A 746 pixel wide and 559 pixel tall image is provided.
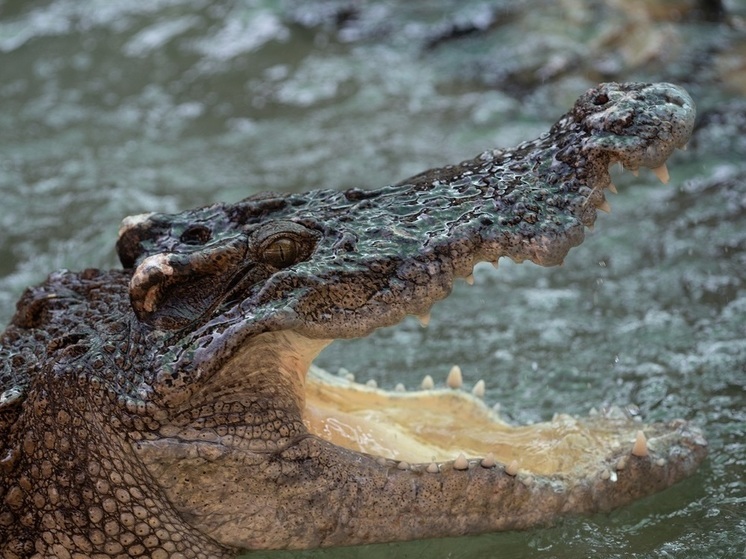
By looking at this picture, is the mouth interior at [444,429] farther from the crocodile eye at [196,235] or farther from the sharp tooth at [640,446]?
the crocodile eye at [196,235]

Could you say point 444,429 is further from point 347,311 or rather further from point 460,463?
point 347,311

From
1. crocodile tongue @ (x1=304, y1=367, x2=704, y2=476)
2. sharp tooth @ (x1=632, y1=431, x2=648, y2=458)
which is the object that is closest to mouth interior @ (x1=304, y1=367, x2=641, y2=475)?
crocodile tongue @ (x1=304, y1=367, x2=704, y2=476)

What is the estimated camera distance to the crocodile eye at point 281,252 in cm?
345

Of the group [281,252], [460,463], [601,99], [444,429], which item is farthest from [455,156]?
[460,463]

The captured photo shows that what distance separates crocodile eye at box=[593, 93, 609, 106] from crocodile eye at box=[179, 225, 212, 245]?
153 centimetres

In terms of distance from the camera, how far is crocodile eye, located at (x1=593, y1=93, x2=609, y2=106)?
354cm

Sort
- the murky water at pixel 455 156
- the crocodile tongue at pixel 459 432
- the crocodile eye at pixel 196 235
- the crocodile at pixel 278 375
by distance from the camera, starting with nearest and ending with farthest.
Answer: the crocodile at pixel 278 375 < the crocodile eye at pixel 196 235 < the crocodile tongue at pixel 459 432 < the murky water at pixel 455 156

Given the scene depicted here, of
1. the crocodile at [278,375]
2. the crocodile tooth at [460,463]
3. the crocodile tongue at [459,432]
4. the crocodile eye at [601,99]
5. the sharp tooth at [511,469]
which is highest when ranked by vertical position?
the crocodile eye at [601,99]

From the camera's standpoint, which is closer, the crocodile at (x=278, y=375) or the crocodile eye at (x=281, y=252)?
the crocodile at (x=278, y=375)

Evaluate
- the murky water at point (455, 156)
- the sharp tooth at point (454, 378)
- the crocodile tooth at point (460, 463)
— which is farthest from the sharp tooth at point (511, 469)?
the sharp tooth at point (454, 378)

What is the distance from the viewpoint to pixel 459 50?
9484 mm

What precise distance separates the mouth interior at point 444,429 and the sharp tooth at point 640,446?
0.12 metres

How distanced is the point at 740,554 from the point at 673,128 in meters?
1.63

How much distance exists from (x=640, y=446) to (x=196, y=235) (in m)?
1.90
